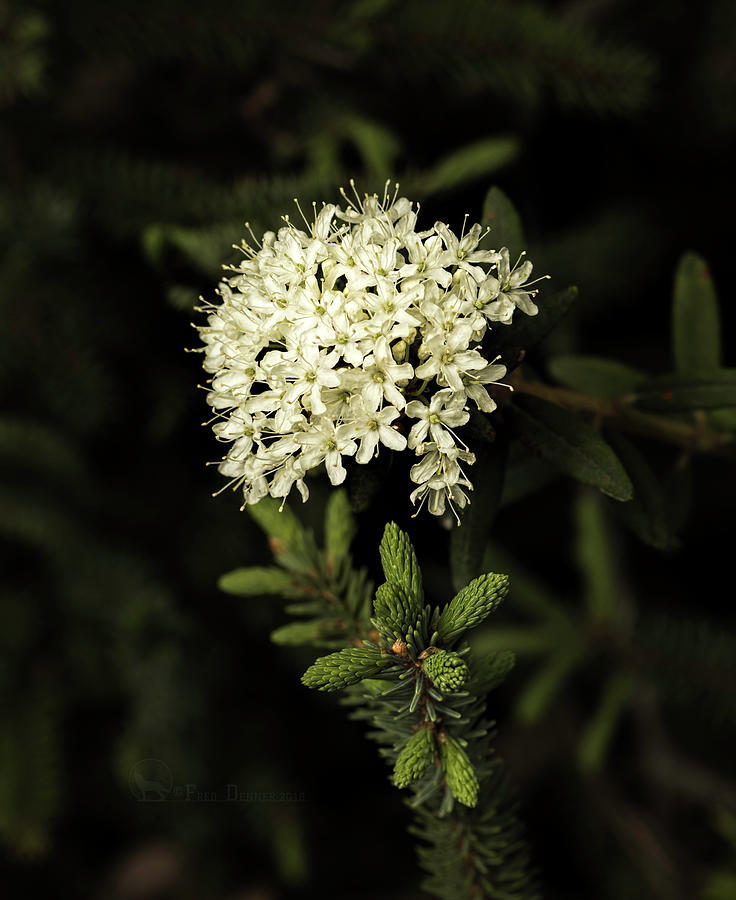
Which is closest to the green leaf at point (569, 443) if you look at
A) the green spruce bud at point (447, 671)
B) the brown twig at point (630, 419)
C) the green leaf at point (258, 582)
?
the brown twig at point (630, 419)

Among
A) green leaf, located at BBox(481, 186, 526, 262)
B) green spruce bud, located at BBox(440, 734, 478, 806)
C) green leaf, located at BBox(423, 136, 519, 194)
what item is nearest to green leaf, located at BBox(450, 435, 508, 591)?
green spruce bud, located at BBox(440, 734, 478, 806)

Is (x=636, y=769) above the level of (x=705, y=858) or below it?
above

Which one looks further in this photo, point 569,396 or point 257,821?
point 257,821

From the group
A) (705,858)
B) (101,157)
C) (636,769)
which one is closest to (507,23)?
(101,157)

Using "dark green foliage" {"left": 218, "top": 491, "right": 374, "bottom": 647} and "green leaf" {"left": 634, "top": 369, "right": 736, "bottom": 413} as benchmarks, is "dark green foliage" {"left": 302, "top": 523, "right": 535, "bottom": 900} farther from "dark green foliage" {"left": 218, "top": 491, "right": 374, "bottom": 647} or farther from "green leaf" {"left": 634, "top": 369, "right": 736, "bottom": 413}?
"green leaf" {"left": 634, "top": 369, "right": 736, "bottom": 413}

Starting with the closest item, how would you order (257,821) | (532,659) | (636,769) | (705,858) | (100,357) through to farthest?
(100,357), (257,821), (705,858), (636,769), (532,659)

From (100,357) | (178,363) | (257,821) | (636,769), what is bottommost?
(636,769)

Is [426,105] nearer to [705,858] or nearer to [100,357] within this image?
[100,357]

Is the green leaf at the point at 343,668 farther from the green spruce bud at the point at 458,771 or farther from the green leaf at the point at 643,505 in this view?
the green leaf at the point at 643,505
